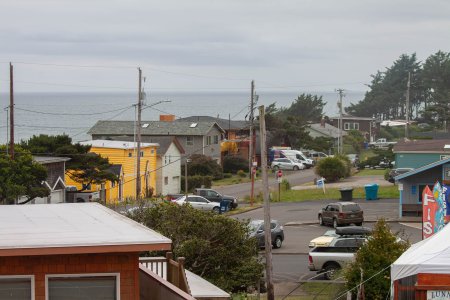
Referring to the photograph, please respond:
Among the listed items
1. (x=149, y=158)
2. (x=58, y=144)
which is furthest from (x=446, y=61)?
A: (x=58, y=144)

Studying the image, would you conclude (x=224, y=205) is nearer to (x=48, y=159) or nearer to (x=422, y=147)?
(x=48, y=159)

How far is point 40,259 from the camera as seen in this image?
12086 millimetres

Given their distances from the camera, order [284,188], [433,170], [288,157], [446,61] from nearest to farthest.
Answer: [433,170] → [284,188] → [288,157] → [446,61]

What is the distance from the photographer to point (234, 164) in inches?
3725

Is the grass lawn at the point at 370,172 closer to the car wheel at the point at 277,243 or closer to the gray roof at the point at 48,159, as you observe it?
the gray roof at the point at 48,159

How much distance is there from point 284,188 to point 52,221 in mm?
58129

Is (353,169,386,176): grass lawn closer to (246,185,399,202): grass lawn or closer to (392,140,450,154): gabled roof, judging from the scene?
(392,140,450,154): gabled roof

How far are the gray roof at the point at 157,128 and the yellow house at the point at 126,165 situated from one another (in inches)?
596

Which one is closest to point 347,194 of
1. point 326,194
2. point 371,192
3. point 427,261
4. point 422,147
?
point 371,192

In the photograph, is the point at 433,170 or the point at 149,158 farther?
the point at 149,158

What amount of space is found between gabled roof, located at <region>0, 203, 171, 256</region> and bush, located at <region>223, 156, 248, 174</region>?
78.5 metres

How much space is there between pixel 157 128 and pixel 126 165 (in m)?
21.4

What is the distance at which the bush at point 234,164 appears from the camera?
310 ft

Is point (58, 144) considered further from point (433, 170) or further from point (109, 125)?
point (109, 125)
